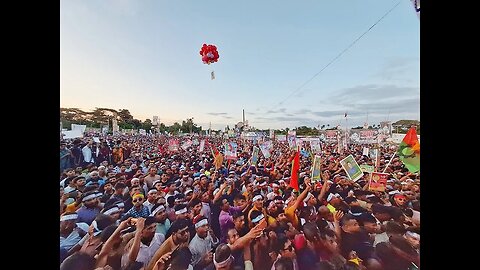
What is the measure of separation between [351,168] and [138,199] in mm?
1191

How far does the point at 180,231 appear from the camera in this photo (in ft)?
4.94

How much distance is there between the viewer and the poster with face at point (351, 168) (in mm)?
1745

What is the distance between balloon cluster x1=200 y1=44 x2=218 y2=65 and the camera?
1560mm

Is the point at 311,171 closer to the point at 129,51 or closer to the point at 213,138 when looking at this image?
the point at 213,138

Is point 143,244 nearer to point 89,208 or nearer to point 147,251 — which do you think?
point 147,251

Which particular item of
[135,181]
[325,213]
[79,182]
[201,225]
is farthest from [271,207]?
[79,182]

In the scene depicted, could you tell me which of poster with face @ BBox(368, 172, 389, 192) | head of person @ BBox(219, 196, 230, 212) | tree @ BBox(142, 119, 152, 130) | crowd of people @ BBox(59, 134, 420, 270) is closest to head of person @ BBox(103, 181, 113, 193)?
crowd of people @ BBox(59, 134, 420, 270)

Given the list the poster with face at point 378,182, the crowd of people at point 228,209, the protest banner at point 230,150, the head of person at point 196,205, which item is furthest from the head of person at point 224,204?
the poster with face at point 378,182

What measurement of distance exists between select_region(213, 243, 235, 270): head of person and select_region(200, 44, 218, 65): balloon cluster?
3.10 feet

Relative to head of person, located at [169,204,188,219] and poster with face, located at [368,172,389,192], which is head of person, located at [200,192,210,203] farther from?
poster with face, located at [368,172,389,192]
